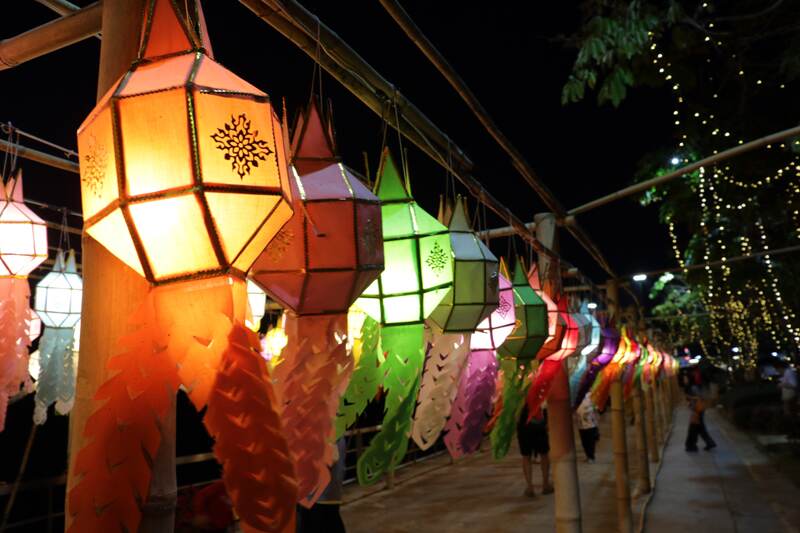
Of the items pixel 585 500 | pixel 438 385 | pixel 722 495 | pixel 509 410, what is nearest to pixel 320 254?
pixel 438 385

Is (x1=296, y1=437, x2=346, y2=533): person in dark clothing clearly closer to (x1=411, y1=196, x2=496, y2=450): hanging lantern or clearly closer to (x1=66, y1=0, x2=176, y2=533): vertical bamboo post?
(x1=411, y1=196, x2=496, y2=450): hanging lantern

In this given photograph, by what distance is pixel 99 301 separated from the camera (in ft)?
4.77

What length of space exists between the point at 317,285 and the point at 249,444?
67 cm

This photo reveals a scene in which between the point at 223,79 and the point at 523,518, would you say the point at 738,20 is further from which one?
the point at 223,79

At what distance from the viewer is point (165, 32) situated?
1.44 meters

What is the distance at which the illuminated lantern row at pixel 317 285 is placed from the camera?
1.66 meters

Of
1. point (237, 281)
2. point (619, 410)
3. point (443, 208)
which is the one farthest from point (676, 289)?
point (237, 281)

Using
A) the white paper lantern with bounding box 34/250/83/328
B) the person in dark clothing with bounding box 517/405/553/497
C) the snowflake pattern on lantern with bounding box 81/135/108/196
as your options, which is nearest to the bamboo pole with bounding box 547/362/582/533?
the white paper lantern with bounding box 34/250/83/328

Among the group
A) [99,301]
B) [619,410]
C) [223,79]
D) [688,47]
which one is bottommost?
[619,410]

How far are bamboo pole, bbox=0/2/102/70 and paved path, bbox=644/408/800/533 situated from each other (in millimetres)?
9027

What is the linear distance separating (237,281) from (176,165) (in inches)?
10.5

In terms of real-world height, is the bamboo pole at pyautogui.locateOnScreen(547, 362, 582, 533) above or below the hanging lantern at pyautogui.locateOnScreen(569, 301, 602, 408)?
below

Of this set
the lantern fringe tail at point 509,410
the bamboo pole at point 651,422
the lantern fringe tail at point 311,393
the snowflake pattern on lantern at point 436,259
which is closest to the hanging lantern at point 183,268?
the lantern fringe tail at point 311,393

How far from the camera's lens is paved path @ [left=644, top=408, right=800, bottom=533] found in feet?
29.1
